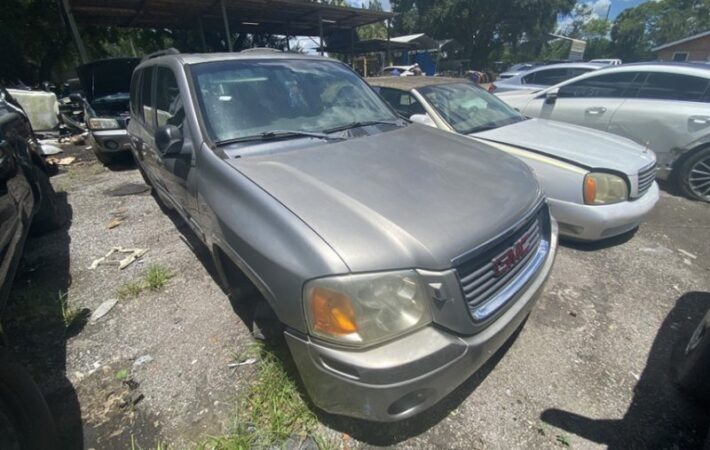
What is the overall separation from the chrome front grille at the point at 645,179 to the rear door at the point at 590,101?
215cm

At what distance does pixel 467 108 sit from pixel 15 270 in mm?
4533

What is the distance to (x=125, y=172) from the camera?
6535mm

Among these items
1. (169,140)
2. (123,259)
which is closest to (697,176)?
(169,140)

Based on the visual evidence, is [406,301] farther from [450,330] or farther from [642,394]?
[642,394]

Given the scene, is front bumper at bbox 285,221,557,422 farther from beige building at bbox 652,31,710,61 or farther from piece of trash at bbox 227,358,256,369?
beige building at bbox 652,31,710,61

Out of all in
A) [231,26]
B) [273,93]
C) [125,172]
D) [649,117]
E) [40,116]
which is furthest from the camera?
[231,26]

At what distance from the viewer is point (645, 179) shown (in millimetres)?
3320

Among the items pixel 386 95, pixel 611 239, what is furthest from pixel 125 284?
pixel 611 239

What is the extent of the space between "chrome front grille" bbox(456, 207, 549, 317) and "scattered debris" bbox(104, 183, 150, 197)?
5.52 m

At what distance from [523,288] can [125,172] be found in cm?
718

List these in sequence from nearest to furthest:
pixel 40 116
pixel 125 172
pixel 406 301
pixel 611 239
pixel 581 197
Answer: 1. pixel 406 301
2. pixel 581 197
3. pixel 611 239
4. pixel 125 172
5. pixel 40 116

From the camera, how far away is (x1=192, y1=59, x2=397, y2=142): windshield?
232 centimetres

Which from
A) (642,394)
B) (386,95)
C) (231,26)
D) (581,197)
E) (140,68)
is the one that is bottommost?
(642,394)

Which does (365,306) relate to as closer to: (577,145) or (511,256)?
(511,256)
